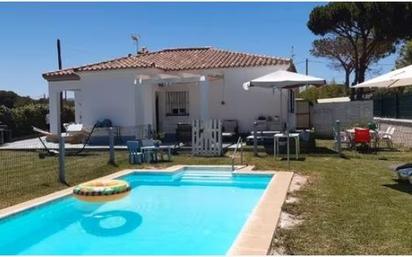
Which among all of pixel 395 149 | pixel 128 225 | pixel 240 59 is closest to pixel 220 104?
pixel 240 59

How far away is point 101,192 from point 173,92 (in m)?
17.1

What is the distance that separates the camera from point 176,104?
85.8 ft

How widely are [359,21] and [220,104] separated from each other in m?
14.5

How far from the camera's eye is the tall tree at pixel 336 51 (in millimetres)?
44625

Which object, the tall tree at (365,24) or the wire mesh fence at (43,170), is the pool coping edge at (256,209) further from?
the tall tree at (365,24)

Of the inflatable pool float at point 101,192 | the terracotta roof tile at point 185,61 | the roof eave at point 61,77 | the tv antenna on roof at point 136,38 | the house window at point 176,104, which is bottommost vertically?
the inflatable pool float at point 101,192

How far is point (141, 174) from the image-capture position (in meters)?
Result: 14.3

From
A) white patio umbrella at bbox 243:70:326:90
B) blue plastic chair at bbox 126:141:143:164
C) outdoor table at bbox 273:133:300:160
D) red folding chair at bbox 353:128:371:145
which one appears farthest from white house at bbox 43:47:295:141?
blue plastic chair at bbox 126:141:143:164

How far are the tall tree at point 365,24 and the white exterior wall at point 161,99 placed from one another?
1148cm

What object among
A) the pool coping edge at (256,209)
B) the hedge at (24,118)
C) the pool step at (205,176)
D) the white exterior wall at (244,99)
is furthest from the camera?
the hedge at (24,118)

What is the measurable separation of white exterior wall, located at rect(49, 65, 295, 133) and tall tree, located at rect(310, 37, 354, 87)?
21.4 m

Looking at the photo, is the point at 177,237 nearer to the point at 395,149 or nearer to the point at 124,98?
the point at 395,149

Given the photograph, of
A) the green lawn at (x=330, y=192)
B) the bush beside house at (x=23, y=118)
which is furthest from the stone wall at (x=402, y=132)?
the bush beside house at (x=23, y=118)

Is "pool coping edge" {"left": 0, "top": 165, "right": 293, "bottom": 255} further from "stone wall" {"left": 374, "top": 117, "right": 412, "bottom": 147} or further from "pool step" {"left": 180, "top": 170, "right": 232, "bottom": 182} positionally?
"stone wall" {"left": 374, "top": 117, "right": 412, "bottom": 147}
